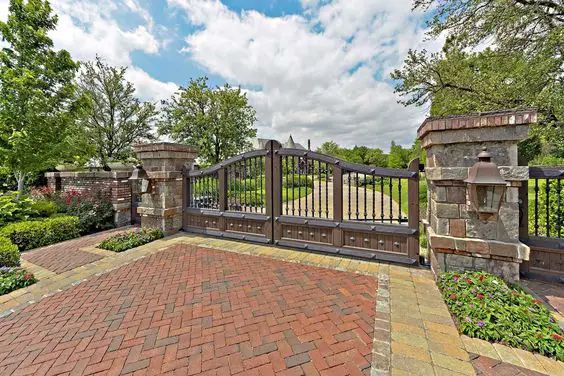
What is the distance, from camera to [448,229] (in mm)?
3398

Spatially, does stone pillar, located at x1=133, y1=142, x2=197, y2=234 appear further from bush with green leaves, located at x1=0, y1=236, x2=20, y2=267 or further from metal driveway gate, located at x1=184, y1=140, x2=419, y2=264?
bush with green leaves, located at x1=0, y1=236, x2=20, y2=267

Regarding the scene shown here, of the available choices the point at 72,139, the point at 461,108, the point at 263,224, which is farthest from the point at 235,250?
the point at 461,108

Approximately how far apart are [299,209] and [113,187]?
20.5ft

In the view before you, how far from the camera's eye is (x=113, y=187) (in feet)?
25.0

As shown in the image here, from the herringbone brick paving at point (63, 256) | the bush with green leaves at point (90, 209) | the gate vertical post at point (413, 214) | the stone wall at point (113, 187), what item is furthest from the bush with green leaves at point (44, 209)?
the gate vertical post at point (413, 214)

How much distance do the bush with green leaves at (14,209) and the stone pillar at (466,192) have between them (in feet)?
30.7

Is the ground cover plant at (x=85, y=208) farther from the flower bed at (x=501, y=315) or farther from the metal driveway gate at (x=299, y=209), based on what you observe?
the flower bed at (x=501, y=315)

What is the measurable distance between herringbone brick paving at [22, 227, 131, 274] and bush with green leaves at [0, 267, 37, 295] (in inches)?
16.2

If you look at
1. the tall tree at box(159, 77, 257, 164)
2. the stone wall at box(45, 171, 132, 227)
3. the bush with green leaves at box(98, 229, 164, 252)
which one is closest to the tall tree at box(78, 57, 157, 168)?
the tall tree at box(159, 77, 257, 164)

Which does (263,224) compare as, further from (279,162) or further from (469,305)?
(469,305)

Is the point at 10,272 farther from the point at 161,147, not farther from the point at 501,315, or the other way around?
the point at 501,315

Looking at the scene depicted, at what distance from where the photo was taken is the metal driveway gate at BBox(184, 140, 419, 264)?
14.0 ft

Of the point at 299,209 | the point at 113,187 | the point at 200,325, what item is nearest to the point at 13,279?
the point at 200,325

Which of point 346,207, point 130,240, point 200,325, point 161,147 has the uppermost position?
point 161,147
